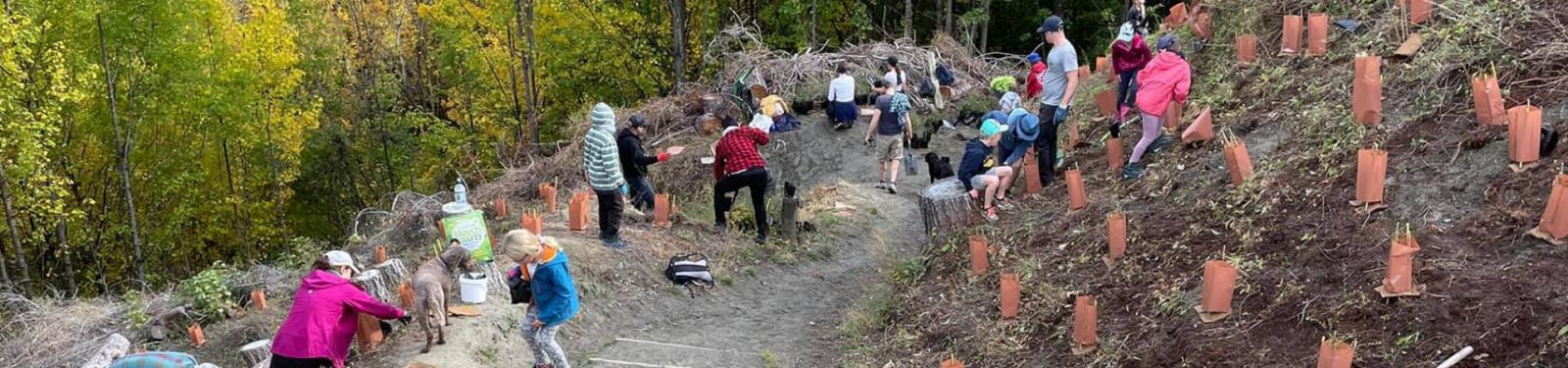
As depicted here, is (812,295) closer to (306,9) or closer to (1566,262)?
(1566,262)

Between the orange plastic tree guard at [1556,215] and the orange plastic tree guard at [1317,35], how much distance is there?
3.95m

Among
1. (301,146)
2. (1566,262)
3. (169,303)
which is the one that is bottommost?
(301,146)

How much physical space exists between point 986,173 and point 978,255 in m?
1.31

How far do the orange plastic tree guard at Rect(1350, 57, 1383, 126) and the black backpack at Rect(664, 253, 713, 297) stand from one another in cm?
502

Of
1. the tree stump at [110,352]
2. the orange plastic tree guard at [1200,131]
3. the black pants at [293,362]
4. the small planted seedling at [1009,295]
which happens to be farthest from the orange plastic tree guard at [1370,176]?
the tree stump at [110,352]

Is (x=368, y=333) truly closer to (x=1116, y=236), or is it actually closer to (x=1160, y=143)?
(x=1116, y=236)

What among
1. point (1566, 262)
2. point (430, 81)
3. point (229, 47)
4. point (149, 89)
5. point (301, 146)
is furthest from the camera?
point (430, 81)

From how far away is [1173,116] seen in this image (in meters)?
8.46

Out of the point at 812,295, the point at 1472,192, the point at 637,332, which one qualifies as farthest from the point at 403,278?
the point at 1472,192

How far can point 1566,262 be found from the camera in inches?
169

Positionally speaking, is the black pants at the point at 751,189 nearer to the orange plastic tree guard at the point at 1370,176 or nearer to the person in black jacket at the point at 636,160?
the person in black jacket at the point at 636,160

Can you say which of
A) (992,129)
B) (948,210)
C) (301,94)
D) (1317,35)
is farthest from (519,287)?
(301,94)

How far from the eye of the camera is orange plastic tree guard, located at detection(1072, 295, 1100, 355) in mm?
5707

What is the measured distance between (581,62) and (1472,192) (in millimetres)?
22716
